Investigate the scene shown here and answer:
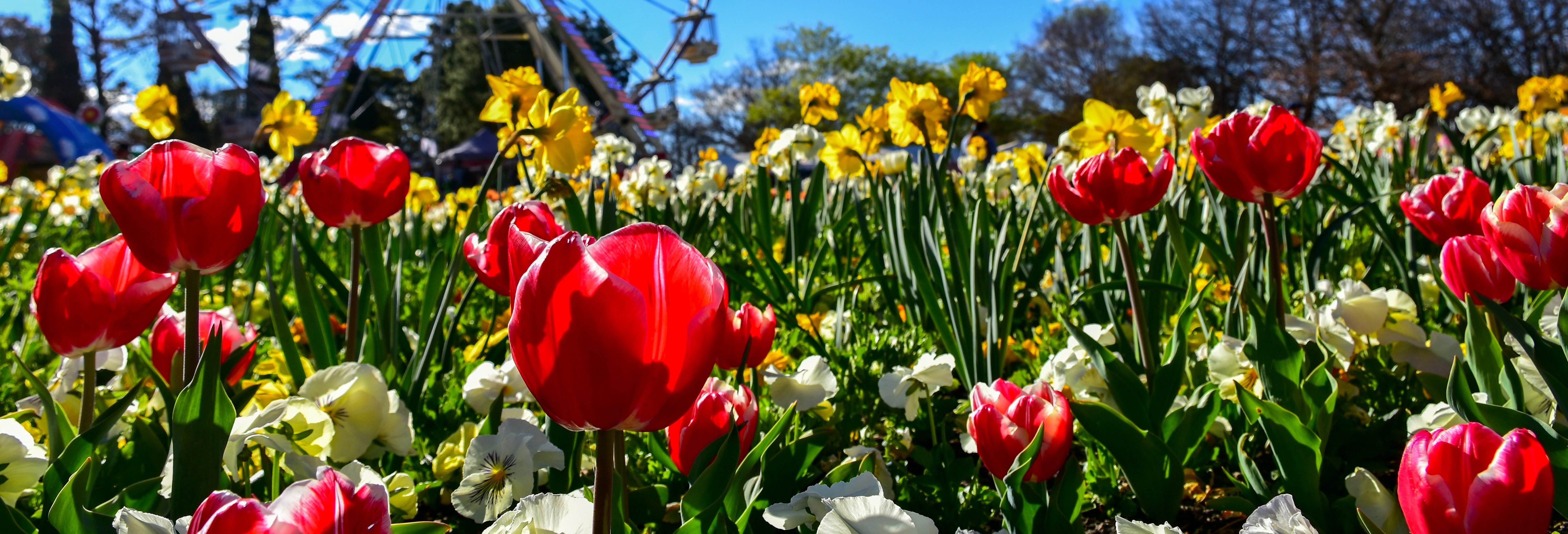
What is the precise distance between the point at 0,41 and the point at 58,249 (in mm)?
32890

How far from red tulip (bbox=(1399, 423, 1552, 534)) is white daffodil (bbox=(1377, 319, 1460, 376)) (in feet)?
Answer: 2.09

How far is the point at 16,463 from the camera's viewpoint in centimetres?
65

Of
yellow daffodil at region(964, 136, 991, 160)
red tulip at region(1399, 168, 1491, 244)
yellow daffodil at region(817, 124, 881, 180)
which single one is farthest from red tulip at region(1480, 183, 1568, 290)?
yellow daffodil at region(964, 136, 991, 160)

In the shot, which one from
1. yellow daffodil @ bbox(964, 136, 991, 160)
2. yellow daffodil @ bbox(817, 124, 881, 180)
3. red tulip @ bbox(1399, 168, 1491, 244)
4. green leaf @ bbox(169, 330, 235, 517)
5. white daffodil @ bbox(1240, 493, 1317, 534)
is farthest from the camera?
yellow daffodil @ bbox(964, 136, 991, 160)

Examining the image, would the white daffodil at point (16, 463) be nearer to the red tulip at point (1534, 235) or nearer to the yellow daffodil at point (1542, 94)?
the red tulip at point (1534, 235)

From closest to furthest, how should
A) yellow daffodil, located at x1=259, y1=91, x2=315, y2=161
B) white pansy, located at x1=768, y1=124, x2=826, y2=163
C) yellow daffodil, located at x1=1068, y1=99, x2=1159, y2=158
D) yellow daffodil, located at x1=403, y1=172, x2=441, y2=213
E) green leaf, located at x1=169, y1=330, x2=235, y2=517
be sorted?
green leaf, located at x1=169, y1=330, x2=235, y2=517
yellow daffodil, located at x1=1068, y1=99, x2=1159, y2=158
yellow daffodil, located at x1=259, y1=91, x2=315, y2=161
white pansy, located at x1=768, y1=124, x2=826, y2=163
yellow daffodil, located at x1=403, y1=172, x2=441, y2=213

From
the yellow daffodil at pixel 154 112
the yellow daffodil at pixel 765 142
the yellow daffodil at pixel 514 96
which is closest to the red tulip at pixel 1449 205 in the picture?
the yellow daffodil at pixel 514 96

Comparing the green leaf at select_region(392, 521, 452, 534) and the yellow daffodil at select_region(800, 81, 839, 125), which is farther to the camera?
the yellow daffodil at select_region(800, 81, 839, 125)

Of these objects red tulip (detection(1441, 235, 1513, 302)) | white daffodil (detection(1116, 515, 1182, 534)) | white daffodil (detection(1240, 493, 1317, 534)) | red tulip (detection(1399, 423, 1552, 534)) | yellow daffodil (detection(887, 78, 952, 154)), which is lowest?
white daffodil (detection(1116, 515, 1182, 534))

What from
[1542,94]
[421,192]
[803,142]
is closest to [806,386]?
[803,142]

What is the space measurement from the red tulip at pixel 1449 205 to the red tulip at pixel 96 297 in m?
1.24

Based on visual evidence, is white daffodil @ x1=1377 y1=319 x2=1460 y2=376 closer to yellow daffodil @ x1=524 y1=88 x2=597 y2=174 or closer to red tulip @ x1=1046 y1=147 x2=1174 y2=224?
red tulip @ x1=1046 y1=147 x2=1174 y2=224

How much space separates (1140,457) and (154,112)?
2294 mm

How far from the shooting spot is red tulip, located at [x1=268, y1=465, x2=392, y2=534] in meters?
0.38
